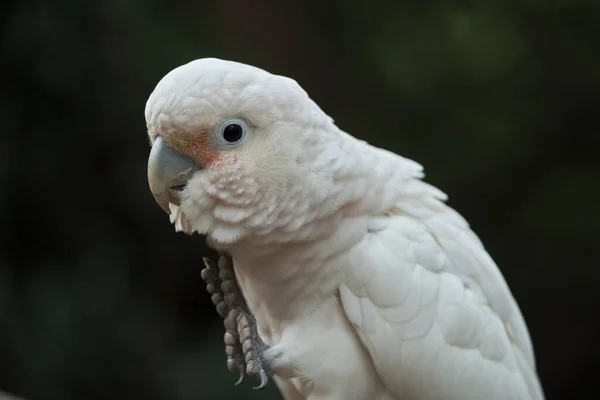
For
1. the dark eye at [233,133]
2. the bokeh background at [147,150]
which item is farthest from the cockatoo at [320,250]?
the bokeh background at [147,150]

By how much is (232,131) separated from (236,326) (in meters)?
0.38

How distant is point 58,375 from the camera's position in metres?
2.33

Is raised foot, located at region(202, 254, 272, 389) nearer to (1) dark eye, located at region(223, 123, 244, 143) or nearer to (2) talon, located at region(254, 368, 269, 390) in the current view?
(2) talon, located at region(254, 368, 269, 390)

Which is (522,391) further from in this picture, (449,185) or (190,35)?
(190,35)

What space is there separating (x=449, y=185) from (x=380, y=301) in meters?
1.50

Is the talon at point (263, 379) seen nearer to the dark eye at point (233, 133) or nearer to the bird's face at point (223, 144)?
the bird's face at point (223, 144)

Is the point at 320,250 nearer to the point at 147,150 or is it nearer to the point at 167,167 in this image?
the point at 167,167

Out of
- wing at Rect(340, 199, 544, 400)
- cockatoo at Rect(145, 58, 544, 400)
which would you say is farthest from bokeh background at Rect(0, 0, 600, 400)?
wing at Rect(340, 199, 544, 400)

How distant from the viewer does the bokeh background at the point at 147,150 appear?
2.30 m

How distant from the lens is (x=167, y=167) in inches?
44.9

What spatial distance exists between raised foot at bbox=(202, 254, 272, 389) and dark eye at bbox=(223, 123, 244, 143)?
0.92 ft

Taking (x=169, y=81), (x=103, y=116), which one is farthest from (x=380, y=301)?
(x=103, y=116)

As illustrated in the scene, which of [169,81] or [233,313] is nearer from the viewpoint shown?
[169,81]

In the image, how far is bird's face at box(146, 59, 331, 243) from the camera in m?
1.10
